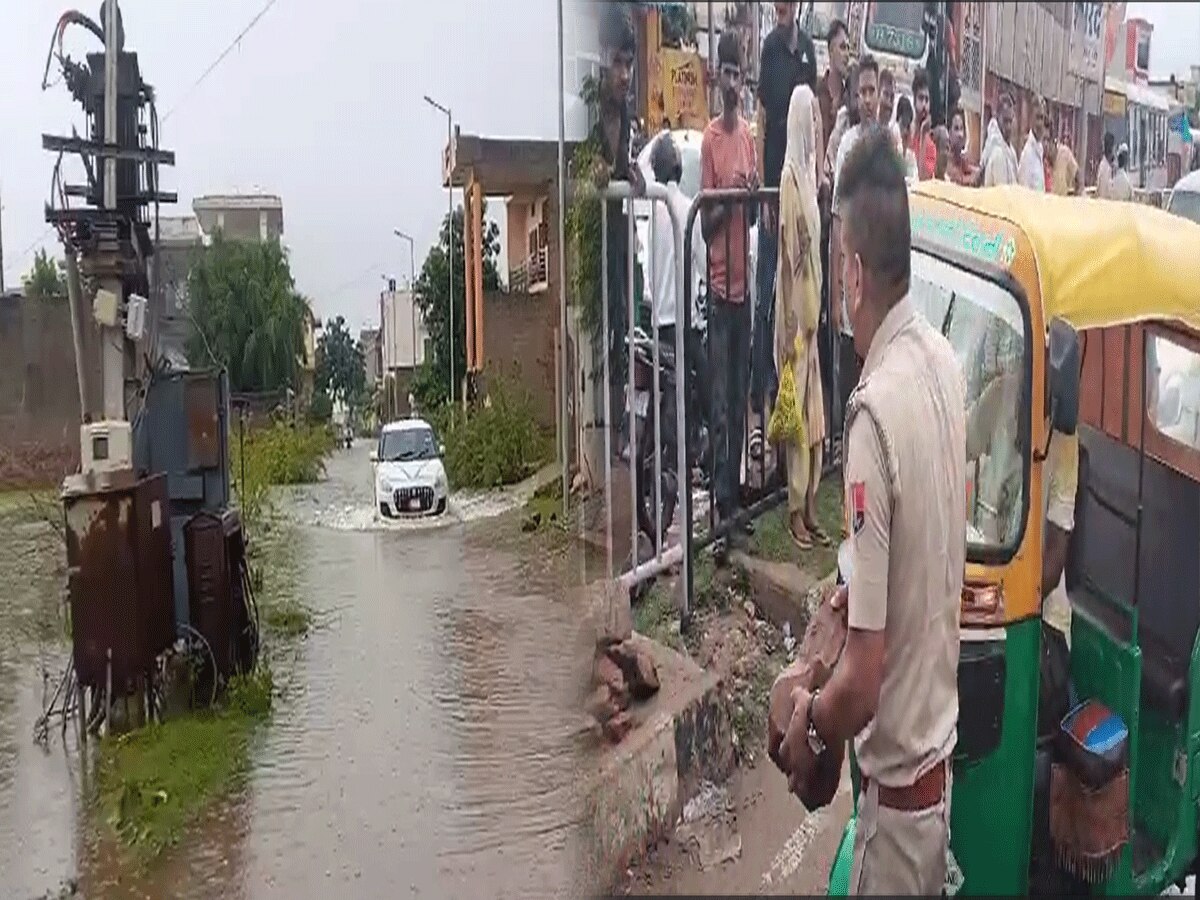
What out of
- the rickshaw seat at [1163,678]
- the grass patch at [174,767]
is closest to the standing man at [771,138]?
the rickshaw seat at [1163,678]

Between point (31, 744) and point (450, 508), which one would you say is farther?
point (31, 744)

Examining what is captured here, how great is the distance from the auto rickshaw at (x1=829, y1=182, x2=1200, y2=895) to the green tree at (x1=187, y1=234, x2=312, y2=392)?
2.75ft

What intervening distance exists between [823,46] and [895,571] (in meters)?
0.56

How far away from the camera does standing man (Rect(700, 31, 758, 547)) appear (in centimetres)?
144

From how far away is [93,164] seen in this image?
183 cm

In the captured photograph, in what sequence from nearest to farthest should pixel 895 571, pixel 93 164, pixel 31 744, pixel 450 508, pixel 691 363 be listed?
pixel 895 571 → pixel 691 363 → pixel 450 508 → pixel 93 164 → pixel 31 744

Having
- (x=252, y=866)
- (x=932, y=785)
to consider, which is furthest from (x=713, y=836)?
(x=252, y=866)

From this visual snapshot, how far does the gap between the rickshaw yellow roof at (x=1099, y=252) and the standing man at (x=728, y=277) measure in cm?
20

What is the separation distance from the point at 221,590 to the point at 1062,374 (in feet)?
3.79

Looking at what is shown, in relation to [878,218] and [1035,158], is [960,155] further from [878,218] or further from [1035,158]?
[878,218]

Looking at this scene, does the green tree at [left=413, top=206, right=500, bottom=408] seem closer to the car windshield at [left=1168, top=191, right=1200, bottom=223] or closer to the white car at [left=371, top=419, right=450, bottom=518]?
the white car at [left=371, top=419, right=450, bottom=518]

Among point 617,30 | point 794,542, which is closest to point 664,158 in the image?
point 617,30

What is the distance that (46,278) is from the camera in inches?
74.7

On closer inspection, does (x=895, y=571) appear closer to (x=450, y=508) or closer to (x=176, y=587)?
(x=450, y=508)
